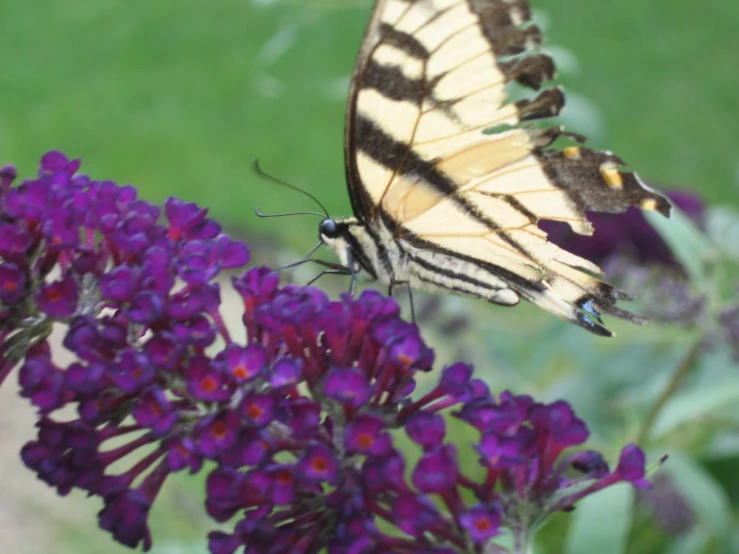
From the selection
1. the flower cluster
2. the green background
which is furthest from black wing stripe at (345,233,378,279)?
the green background

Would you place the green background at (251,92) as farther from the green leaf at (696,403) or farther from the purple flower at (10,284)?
the purple flower at (10,284)

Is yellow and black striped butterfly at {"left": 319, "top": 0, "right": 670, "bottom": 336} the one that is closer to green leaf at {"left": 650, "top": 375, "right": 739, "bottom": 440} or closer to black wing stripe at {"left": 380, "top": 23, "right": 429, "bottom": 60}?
black wing stripe at {"left": 380, "top": 23, "right": 429, "bottom": 60}

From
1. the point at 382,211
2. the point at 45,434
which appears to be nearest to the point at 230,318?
the point at 382,211

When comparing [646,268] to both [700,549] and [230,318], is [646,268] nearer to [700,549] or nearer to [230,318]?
[700,549]

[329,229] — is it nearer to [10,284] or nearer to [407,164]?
[407,164]

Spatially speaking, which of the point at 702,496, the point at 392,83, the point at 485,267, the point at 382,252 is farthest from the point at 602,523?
the point at 392,83
